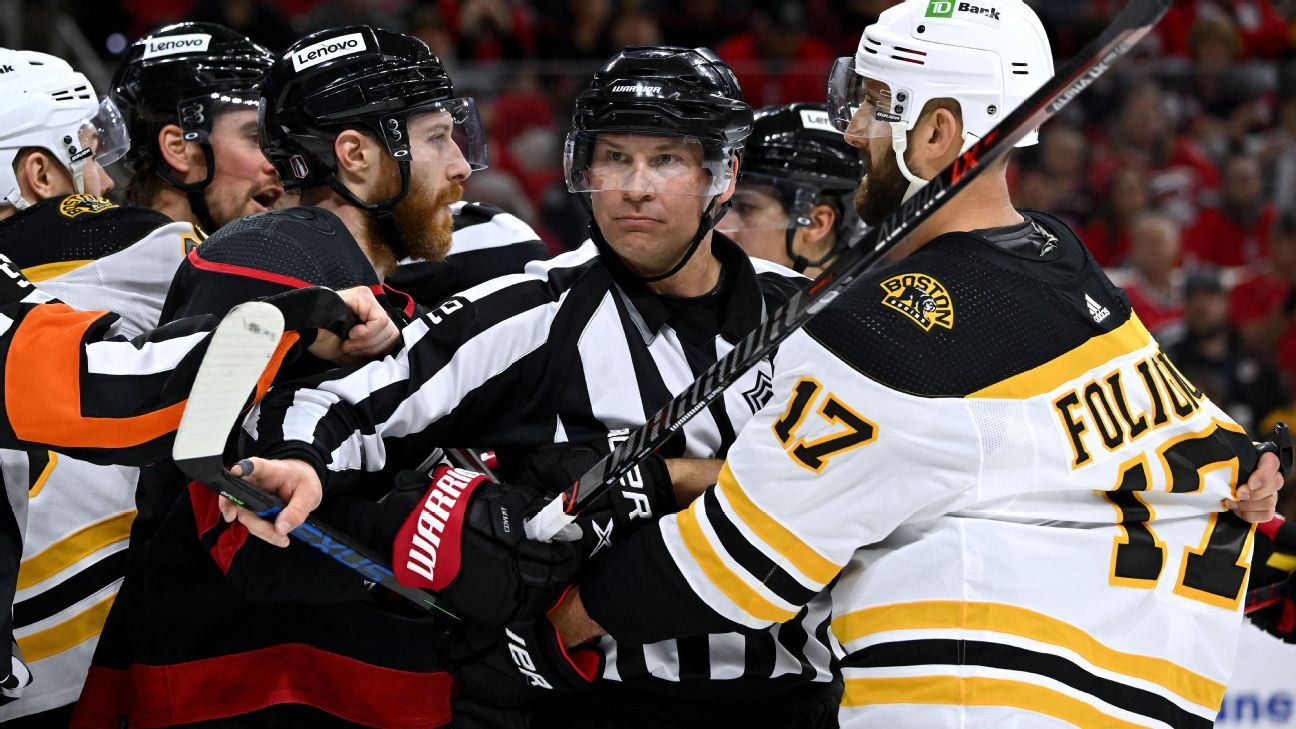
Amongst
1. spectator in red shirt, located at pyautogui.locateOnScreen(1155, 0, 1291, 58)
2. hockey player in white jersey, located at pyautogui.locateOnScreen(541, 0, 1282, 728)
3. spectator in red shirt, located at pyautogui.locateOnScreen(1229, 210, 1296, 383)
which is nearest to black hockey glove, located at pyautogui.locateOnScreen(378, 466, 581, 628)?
hockey player in white jersey, located at pyautogui.locateOnScreen(541, 0, 1282, 728)

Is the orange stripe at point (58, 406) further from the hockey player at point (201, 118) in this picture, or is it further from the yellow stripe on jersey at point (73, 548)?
the hockey player at point (201, 118)

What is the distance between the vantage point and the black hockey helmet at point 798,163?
383 cm

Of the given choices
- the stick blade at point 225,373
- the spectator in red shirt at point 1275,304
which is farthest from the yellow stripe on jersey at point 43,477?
the spectator in red shirt at point 1275,304

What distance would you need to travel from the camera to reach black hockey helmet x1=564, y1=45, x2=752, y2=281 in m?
2.65

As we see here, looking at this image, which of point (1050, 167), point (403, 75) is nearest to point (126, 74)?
point (403, 75)

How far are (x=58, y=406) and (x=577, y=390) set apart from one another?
85 centimetres

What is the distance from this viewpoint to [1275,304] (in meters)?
7.25

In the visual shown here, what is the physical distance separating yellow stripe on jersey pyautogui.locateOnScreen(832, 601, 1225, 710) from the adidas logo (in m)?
0.46

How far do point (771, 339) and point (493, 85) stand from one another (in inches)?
190

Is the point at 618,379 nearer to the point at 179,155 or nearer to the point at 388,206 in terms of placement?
the point at 388,206

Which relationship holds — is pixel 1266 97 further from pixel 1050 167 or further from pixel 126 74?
pixel 126 74

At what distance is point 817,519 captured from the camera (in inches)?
84.4

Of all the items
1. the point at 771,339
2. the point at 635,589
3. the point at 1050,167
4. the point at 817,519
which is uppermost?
the point at 771,339

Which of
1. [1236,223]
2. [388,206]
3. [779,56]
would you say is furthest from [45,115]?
[1236,223]
